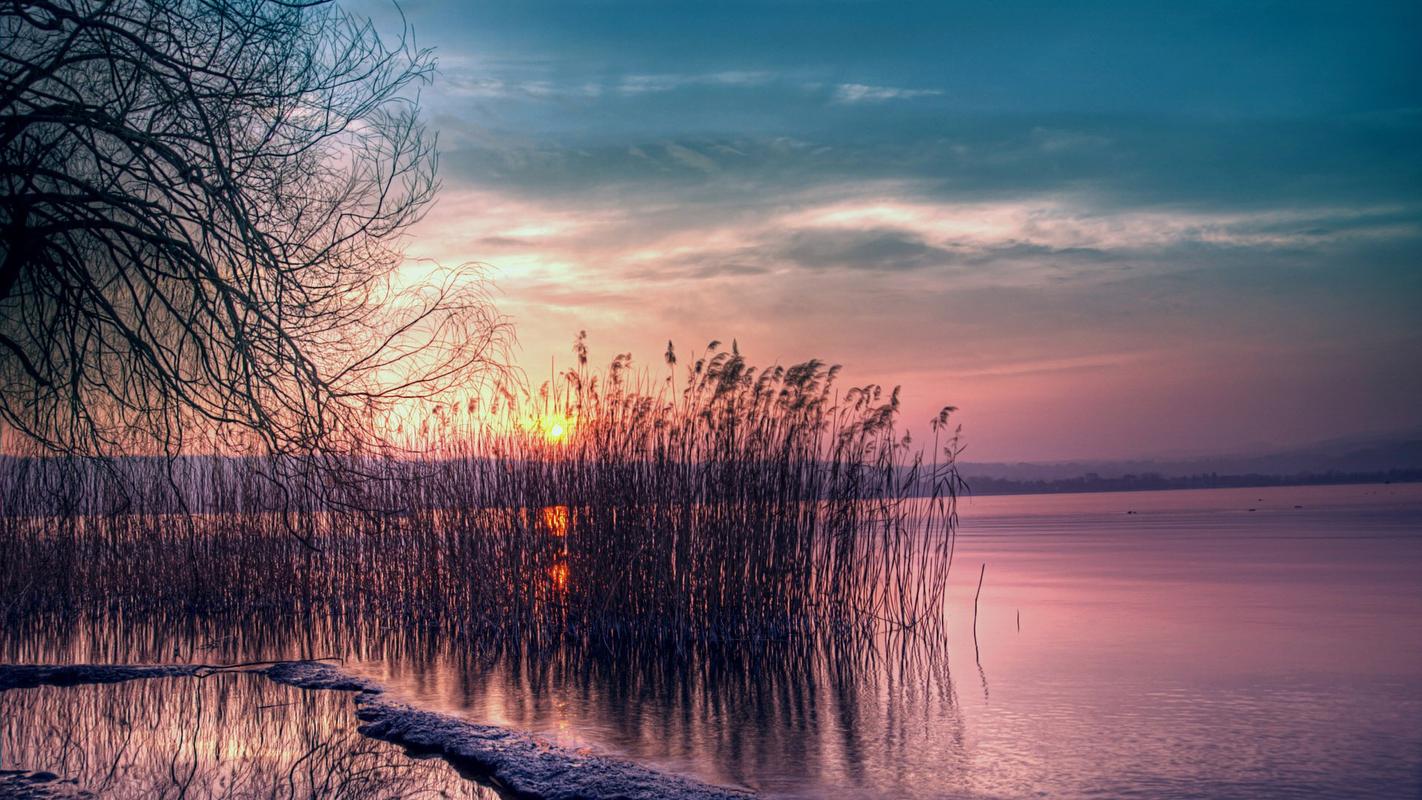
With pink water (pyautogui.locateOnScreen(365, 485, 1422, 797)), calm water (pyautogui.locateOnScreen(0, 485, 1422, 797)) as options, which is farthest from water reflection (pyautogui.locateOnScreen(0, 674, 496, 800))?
pink water (pyautogui.locateOnScreen(365, 485, 1422, 797))

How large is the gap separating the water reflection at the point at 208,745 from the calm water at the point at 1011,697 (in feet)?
0.29

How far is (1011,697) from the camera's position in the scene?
703 cm

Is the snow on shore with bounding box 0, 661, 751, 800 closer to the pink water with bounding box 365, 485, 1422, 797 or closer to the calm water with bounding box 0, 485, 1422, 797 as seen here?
the calm water with bounding box 0, 485, 1422, 797

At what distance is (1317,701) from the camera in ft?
22.4

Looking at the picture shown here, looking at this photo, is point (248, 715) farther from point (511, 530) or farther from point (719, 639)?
point (719, 639)

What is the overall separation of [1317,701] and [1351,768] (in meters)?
1.81

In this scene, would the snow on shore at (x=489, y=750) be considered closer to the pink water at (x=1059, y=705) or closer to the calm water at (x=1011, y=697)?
the calm water at (x=1011, y=697)

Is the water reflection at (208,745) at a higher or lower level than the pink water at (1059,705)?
higher

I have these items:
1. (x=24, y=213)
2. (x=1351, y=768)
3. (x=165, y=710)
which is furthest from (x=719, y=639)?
(x=24, y=213)

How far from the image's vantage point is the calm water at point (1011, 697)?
5.20 metres

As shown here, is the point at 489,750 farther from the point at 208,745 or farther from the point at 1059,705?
the point at 1059,705

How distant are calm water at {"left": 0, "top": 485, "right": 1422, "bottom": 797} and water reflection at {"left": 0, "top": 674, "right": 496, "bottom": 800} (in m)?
0.09

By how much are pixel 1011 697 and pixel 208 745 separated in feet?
17.2

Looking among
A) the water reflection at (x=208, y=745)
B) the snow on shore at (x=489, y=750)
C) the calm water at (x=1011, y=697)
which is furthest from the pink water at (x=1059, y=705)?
the water reflection at (x=208, y=745)
